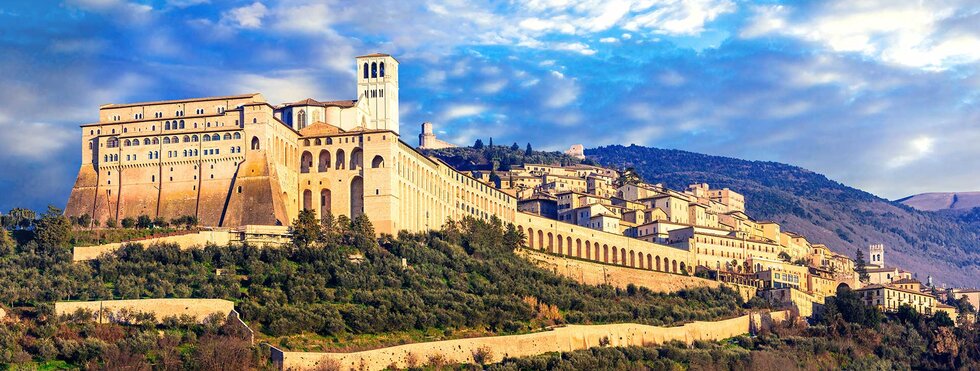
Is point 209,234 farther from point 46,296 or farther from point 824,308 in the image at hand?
point 824,308

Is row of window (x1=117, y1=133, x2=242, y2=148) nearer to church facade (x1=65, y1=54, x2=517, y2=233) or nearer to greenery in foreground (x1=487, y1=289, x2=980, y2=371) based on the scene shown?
church facade (x1=65, y1=54, x2=517, y2=233)

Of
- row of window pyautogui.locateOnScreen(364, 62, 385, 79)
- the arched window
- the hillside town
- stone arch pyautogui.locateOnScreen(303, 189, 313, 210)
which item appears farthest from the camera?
the hillside town

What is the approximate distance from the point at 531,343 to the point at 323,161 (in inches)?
804

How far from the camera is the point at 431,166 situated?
92.0 meters

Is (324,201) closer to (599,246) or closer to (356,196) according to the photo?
(356,196)

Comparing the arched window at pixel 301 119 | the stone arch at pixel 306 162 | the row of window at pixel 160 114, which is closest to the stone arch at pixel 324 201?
the stone arch at pixel 306 162

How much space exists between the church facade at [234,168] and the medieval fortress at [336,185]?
0.19 ft

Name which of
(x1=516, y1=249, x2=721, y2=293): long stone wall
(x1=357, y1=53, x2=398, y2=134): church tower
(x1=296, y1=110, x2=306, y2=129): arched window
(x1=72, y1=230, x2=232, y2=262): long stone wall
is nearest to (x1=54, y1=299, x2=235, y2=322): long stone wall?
(x1=72, y1=230, x2=232, y2=262): long stone wall

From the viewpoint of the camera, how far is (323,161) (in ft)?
283

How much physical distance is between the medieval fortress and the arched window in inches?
2.4

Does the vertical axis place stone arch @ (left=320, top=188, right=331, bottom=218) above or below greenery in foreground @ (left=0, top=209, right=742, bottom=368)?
above

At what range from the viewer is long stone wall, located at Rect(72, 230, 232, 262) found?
243ft

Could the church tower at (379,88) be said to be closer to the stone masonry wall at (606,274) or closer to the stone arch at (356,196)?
the stone arch at (356,196)

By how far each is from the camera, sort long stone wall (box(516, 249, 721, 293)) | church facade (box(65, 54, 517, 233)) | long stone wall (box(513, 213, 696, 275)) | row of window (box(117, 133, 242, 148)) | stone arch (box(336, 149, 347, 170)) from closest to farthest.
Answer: church facade (box(65, 54, 517, 233)) → row of window (box(117, 133, 242, 148)) → stone arch (box(336, 149, 347, 170)) → long stone wall (box(516, 249, 721, 293)) → long stone wall (box(513, 213, 696, 275))
